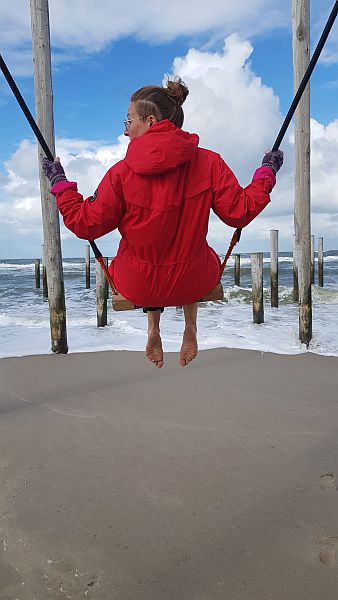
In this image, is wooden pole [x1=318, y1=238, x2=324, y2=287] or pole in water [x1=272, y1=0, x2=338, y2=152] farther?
wooden pole [x1=318, y1=238, x2=324, y2=287]

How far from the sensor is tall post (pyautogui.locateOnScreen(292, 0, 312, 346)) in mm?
6895

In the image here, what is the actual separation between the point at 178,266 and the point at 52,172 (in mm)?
752

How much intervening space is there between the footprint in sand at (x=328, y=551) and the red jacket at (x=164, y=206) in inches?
59.1

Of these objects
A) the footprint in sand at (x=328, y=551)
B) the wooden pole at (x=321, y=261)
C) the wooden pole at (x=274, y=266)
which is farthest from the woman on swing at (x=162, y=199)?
the wooden pole at (x=321, y=261)

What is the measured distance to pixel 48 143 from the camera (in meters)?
6.54

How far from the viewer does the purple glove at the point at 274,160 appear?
2.51 metres

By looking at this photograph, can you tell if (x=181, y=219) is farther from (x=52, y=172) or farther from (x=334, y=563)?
(x=334, y=563)

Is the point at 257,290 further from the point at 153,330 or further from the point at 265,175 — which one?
the point at 265,175

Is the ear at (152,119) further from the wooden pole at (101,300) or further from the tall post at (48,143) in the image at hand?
the wooden pole at (101,300)

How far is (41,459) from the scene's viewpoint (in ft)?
12.4

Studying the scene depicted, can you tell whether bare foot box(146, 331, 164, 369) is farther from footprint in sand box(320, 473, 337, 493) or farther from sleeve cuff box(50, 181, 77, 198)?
footprint in sand box(320, 473, 337, 493)

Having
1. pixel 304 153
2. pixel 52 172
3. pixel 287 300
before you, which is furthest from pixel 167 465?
pixel 287 300

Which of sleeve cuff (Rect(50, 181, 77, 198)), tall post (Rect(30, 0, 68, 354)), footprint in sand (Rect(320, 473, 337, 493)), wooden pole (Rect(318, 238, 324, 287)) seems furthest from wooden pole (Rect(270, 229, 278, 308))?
sleeve cuff (Rect(50, 181, 77, 198))

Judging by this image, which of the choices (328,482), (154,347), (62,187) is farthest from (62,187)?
(328,482)
